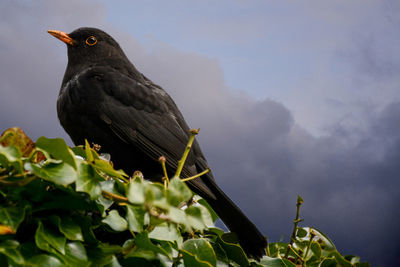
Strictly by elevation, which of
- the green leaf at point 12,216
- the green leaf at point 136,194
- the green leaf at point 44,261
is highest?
the green leaf at point 136,194

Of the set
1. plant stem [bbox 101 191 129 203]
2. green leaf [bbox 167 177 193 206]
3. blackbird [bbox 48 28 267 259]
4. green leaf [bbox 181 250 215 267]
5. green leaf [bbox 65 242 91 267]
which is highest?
blackbird [bbox 48 28 267 259]

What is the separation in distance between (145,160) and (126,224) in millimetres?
1874

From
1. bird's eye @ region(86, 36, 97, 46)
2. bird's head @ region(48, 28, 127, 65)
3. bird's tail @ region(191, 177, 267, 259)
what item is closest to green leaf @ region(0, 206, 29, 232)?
bird's tail @ region(191, 177, 267, 259)

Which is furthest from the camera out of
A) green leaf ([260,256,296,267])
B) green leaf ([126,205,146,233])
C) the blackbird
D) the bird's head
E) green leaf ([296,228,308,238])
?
the bird's head

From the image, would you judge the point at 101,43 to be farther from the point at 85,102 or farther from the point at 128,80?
the point at 85,102

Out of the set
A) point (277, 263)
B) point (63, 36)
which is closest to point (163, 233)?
point (277, 263)

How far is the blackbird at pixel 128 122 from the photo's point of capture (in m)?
3.18

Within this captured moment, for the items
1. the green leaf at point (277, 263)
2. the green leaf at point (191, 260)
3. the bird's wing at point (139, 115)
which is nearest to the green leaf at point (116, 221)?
the green leaf at point (191, 260)

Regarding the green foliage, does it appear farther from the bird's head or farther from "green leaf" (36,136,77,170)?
the bird's head

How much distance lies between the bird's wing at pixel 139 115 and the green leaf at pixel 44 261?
1.96 meters

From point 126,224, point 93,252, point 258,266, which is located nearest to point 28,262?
point 93,252

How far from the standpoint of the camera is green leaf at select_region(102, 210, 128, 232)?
1.28 meters

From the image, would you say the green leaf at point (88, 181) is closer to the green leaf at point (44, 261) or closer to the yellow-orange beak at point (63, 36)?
the green leaf at point (44, 261)

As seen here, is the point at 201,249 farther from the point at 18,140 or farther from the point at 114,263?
the point at 18,140
